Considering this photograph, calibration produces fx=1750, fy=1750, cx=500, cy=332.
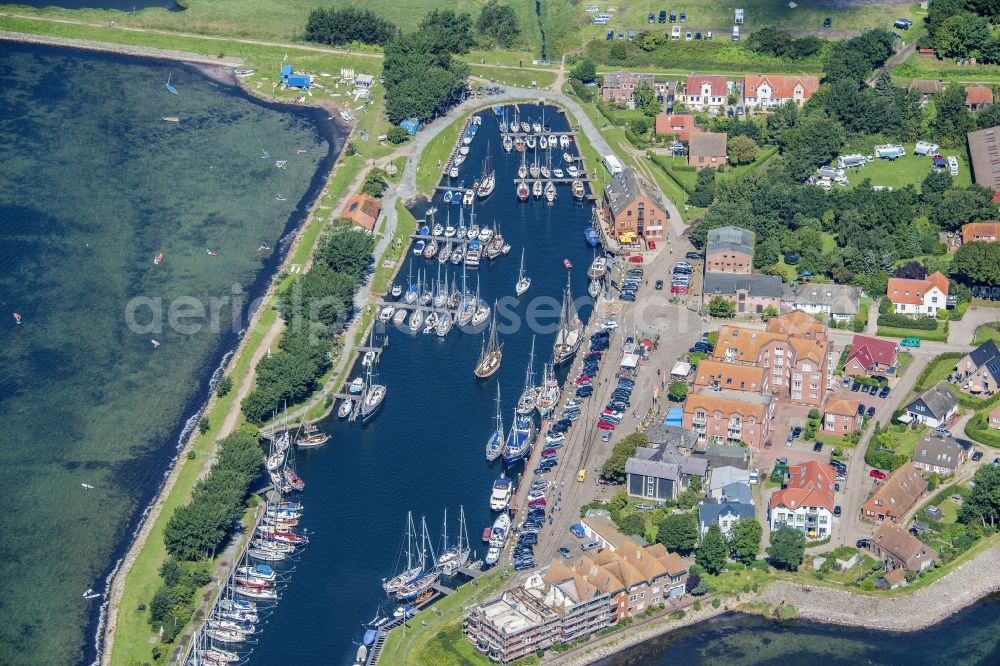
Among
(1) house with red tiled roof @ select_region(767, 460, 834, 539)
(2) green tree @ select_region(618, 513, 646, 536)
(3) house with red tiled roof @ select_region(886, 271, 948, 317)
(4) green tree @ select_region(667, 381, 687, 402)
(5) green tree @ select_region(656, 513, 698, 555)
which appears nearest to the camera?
(5) green tree @ select_region(656, 513, 698, 555)

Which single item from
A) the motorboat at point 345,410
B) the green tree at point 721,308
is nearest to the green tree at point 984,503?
the green tree at point 721,308

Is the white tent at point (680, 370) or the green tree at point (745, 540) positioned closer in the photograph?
the green tree at point (745, 540)

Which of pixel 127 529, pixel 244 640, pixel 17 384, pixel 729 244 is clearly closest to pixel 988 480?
pixel 729 244

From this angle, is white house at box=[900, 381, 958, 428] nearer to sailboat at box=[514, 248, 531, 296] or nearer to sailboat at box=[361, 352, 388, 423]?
sailboat at box=[514, 248, 531, 296]

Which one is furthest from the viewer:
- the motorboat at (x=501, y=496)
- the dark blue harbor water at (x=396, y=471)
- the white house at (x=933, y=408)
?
the white house at (x=933, y=408)

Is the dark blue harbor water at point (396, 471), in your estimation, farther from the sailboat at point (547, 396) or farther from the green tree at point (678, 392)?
the green tree at point (678, 392)

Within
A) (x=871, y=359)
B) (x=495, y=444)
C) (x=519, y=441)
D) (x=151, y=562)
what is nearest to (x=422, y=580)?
(x=495, y=444)

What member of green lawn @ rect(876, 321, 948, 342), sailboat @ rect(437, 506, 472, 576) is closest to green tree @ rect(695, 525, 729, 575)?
sailboat @ rect(437, 506, 472, 576)
